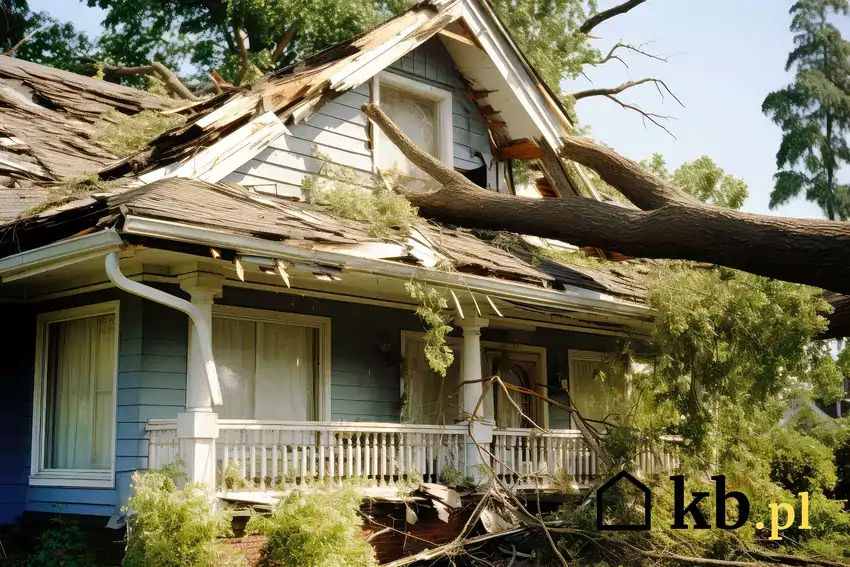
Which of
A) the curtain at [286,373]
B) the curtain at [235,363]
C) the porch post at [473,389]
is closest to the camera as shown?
the curtain at [235,363]

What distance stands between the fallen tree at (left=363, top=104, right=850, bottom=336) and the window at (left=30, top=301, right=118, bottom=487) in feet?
13.5

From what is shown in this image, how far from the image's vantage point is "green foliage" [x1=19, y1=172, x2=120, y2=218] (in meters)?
9.78

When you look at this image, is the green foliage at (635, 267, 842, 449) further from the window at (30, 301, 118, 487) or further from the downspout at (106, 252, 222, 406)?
the window at (30, 301, 118, 487)

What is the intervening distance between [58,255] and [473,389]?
4.89 m

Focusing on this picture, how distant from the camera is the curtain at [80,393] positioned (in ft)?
34.0

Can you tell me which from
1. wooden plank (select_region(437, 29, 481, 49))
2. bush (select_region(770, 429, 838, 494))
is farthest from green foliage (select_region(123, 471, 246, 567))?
bush (select_region(770, 429, 838, 494))

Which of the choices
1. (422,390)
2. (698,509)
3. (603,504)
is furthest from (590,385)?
(603,504)

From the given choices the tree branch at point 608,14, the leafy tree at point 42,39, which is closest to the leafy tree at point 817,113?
the tree branch at point 608,14

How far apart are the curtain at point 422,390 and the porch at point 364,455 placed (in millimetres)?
638

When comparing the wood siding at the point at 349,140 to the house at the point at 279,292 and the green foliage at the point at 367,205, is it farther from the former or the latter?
the green foliage at the point at 367,205

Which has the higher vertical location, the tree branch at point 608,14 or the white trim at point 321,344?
the tree branch at point 608,14

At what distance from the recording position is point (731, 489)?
11734mm

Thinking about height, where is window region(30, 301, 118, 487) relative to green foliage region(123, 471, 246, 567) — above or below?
above

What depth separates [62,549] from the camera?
380 inches
